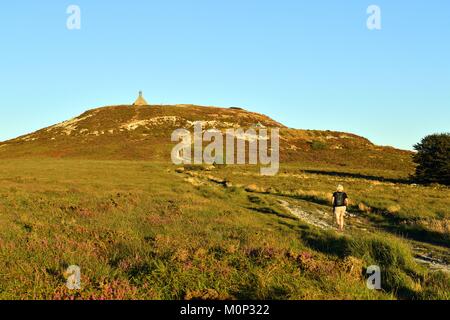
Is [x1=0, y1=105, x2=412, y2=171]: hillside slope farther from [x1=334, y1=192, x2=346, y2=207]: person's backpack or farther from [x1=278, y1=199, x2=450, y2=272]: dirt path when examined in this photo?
[x1=334, y1=192, x2=346, y2=207]: person's backpack

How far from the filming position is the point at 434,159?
149ft

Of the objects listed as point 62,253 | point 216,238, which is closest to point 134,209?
point 216,238

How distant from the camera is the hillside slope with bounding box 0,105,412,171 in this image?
251 ft

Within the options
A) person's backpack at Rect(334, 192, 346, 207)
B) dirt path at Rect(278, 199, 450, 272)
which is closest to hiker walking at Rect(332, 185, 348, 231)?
person's backpack at Rect(334, 192, 346, 207)

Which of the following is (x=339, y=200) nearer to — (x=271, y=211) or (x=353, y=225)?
(x=353, y=225)

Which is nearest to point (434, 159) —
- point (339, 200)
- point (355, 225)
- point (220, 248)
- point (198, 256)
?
point (355, 225)

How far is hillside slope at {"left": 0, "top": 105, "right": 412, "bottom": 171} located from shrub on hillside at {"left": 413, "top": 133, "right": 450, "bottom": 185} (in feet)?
84.2

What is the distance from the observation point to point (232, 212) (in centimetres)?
1880

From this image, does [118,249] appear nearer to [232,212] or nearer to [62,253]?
[62,253]

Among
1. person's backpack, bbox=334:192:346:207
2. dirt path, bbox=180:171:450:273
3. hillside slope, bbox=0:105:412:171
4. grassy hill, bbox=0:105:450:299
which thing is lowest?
dirt path, bbox=180:171:450:273

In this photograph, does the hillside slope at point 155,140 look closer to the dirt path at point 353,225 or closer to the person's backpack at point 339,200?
the dirt path at point 353,225

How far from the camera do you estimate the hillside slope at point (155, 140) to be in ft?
251

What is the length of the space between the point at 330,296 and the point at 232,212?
1224cm
